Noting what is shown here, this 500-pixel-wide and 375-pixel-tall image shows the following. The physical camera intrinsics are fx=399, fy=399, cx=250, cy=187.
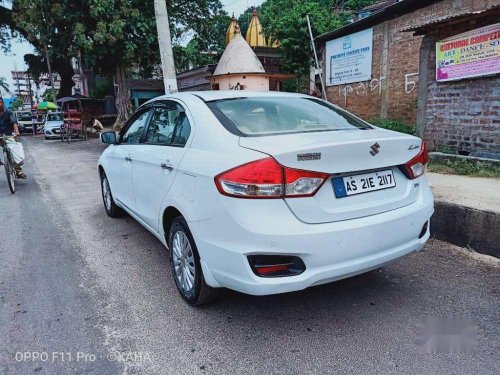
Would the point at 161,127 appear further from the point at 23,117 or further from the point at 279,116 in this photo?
the point at 23,117

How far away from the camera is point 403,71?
11.1 metres

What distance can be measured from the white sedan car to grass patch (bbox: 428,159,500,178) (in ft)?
11.5

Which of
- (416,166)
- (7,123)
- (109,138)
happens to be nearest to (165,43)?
(7,123)

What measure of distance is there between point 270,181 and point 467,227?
2760 mm

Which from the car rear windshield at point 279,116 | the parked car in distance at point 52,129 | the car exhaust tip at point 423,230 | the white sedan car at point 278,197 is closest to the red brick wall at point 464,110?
the car rear windshield at point 279,116

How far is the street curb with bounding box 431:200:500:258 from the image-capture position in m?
3.82

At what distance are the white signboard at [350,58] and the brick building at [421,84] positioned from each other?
10 centimetres

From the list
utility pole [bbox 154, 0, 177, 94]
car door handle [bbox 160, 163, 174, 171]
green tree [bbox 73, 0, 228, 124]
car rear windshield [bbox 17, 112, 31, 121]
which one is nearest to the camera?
car door handle [bbox 160, 163, 174, 171]

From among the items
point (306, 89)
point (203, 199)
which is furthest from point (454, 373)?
point (306, 89)

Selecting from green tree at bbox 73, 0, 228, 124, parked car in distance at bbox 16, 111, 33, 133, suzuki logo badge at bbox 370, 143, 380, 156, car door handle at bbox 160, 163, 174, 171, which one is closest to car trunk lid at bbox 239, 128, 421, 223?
suzuki logo badge at bbox 370, 143, 380, 156

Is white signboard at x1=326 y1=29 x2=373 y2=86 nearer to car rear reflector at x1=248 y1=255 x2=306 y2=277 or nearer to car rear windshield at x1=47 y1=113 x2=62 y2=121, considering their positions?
car rear reflector at x1=248 y1=255 x2=306 y2=277

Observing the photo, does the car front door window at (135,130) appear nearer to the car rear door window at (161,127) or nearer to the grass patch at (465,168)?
the car rear door window at (161,127)

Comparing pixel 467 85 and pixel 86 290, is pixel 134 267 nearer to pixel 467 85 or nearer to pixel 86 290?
pixel 86 290

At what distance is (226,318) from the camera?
2885 millimetres
